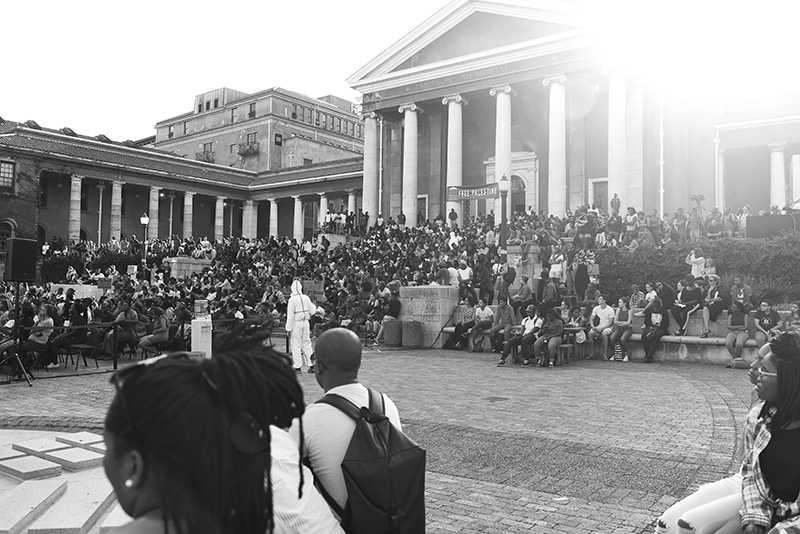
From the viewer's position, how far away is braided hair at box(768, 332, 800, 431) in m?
3.40

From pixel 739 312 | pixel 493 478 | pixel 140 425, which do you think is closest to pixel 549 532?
pixel 493 478

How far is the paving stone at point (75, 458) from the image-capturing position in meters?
5.79

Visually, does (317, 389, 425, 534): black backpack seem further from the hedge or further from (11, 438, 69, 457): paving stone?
the hedge

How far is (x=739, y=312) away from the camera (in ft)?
47.7

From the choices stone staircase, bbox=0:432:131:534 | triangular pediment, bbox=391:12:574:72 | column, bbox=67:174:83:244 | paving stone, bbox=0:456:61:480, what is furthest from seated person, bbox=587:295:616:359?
column, bbox=67:174:83:244

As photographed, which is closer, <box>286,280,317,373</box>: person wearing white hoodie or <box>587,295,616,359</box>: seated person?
<box>286,280,317,373</box>: person wearing white hoodie

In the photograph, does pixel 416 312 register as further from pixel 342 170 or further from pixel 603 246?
pixel 342 170

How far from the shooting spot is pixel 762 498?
3.39m

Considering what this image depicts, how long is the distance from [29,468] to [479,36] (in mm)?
38329

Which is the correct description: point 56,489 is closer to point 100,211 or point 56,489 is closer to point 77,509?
point 77,509

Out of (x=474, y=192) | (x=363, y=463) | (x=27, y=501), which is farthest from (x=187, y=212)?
(x=363, y=463)

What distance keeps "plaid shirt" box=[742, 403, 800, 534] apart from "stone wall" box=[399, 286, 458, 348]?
16.1 meters

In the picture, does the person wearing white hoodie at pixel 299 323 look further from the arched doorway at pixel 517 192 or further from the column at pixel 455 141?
the arched doorway at pixel 517 192

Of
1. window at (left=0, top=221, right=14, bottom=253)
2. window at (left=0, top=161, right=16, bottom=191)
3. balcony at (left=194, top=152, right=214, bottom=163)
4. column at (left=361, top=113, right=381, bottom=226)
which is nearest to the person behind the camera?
column at (left=361, top=113, right=381, bottom=226)
